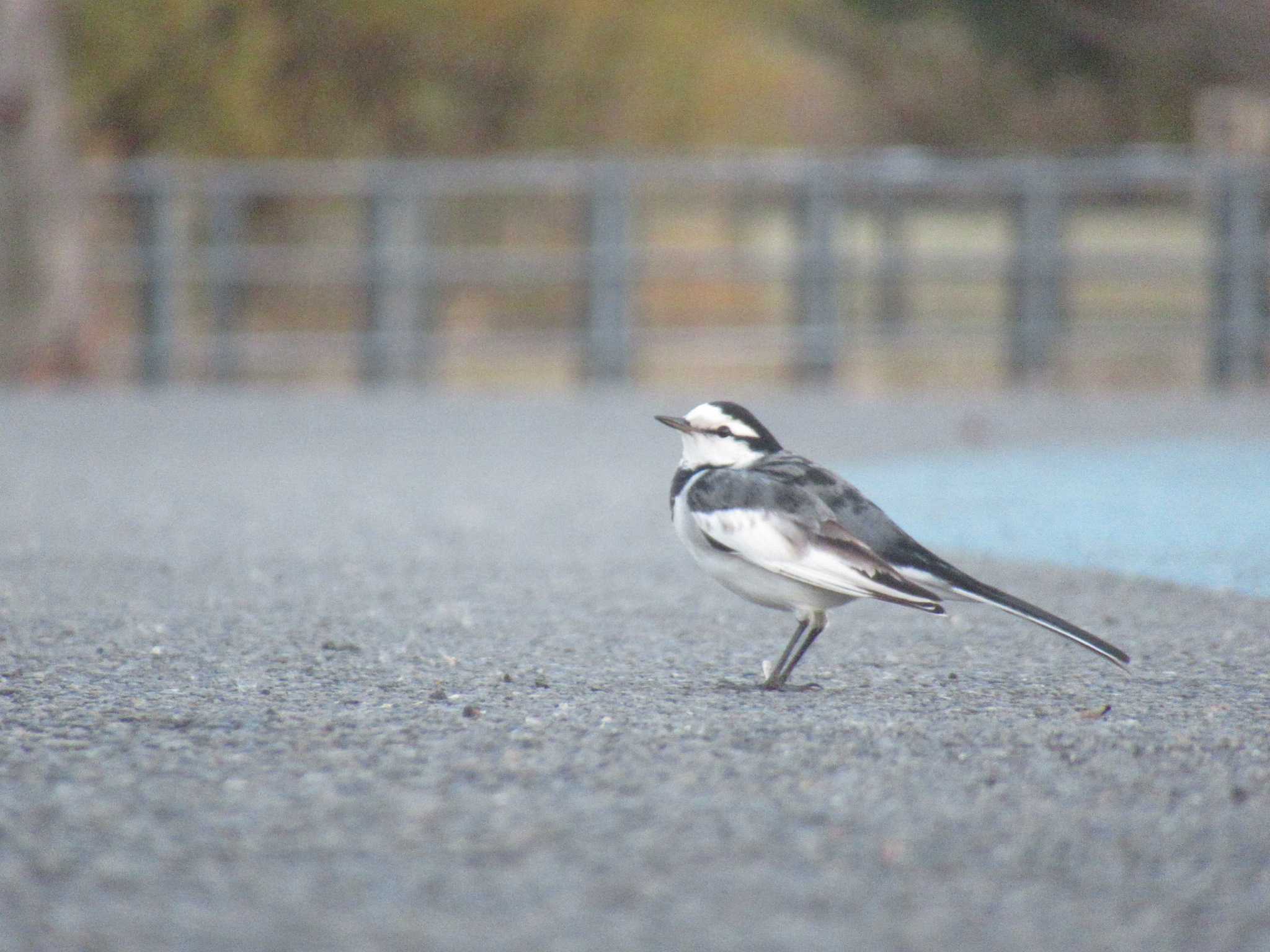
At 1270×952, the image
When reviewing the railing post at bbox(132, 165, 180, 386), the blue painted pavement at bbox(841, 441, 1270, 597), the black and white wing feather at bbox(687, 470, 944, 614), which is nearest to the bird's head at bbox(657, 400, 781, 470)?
the black and white wing feather at bbox(687, 470, 944, 614)

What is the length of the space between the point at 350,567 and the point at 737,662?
2161mm

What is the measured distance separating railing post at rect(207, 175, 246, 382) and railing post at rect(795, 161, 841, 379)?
4610mm

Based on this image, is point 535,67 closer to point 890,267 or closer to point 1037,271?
point 890,267

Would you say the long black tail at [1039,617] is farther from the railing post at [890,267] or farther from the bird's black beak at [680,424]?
the railing post at [890,267]

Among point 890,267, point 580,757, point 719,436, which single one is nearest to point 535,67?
point 890,267

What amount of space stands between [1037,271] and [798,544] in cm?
1285

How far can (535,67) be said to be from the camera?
1970 centimetres

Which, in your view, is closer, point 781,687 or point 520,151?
point 781,687

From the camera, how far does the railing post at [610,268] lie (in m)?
16.7

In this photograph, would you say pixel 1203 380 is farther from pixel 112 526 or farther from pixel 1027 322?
pixel 112 526

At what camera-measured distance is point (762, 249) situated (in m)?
16.7

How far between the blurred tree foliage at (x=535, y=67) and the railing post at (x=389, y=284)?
2166mm

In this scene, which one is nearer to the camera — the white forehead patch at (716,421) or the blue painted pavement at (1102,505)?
the white forehead patch at (716,421)

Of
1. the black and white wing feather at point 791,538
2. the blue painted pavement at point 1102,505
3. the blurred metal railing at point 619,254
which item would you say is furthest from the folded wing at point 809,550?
the blurred metal railing at point 619,254
